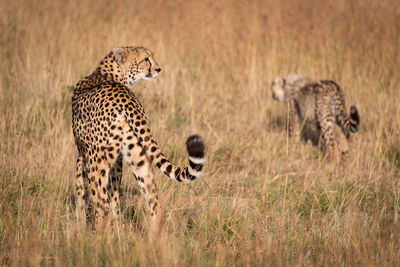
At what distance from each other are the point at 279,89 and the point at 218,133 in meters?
1.33

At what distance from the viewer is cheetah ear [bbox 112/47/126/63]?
372 cm

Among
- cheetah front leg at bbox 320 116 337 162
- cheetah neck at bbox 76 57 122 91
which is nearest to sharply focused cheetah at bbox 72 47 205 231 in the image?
Answer: cheetah neck at bbox 76 57 122 91

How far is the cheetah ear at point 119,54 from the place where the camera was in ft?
12.2

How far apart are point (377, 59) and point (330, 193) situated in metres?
3.57

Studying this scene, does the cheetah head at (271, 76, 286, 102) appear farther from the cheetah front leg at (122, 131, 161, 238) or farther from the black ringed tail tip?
the black ringed tail tip

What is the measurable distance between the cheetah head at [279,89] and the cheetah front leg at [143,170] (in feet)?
11.6

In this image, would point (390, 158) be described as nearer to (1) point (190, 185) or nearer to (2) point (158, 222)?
(1) point (190, 185)

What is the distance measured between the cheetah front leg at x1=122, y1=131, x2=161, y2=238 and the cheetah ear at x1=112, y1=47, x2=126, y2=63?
88 centimetres

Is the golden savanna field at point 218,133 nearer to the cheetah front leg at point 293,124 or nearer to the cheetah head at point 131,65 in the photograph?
the cheetah front leg at point 293,124

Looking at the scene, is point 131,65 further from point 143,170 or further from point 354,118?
point 354,118

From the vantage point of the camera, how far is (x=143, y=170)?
3.10 m

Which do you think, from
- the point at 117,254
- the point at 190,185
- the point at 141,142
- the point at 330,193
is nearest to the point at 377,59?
the point at 330,193

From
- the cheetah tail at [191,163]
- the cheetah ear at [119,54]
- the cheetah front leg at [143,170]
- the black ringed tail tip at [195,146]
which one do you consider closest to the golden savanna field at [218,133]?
the cheetah front leg at [143,170]

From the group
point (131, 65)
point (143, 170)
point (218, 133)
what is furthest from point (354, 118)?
point (143, 170)
